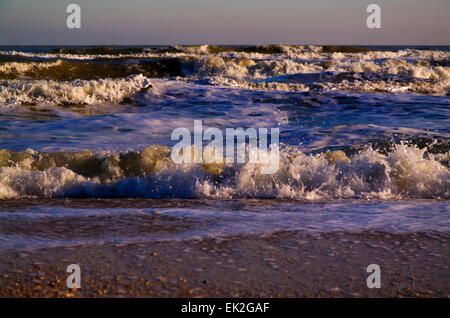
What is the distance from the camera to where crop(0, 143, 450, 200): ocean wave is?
4902 millimetres

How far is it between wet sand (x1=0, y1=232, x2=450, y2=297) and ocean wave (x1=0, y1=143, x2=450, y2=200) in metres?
1.57

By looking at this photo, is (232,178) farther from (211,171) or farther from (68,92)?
(68,92)

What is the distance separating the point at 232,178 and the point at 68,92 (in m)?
7.77

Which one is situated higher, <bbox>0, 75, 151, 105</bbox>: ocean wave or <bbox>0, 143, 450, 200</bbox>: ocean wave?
<bbox>0, 75, 151, 105</bbox>: ocean wave

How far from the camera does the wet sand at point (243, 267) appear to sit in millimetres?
2463

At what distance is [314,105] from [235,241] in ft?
27.1

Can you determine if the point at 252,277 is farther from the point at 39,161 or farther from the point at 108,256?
the point at 39,161

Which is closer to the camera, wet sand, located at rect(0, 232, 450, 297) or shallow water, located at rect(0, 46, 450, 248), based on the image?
wet sand, located at rect(0, 232, 450, 297)

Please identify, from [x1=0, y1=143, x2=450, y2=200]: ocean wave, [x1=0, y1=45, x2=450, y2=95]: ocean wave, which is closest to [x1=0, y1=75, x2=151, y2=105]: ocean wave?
[x1=0, y1=45, x2=450, y2=95]: ocean wave

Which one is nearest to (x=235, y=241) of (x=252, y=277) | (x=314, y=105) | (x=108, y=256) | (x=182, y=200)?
(x=252, y=277)

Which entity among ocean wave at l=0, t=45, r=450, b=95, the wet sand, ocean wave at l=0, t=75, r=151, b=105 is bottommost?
the wet sand

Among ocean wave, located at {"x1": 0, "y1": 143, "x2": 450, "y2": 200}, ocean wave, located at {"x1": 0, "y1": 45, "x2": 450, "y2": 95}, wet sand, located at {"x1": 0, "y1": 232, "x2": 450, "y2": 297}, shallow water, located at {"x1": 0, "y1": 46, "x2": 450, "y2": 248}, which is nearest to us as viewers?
wet sand, located at {"x1": 0, "y1": 232, "x2": 450, "y2": 297}

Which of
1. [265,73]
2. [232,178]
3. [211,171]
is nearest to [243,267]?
[232,178]

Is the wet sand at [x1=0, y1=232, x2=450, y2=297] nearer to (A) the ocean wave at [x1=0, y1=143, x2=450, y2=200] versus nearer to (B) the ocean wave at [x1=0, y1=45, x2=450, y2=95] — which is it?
(A) the ocean wave at [x1=0, y1=143, x2=450, y2=200]
